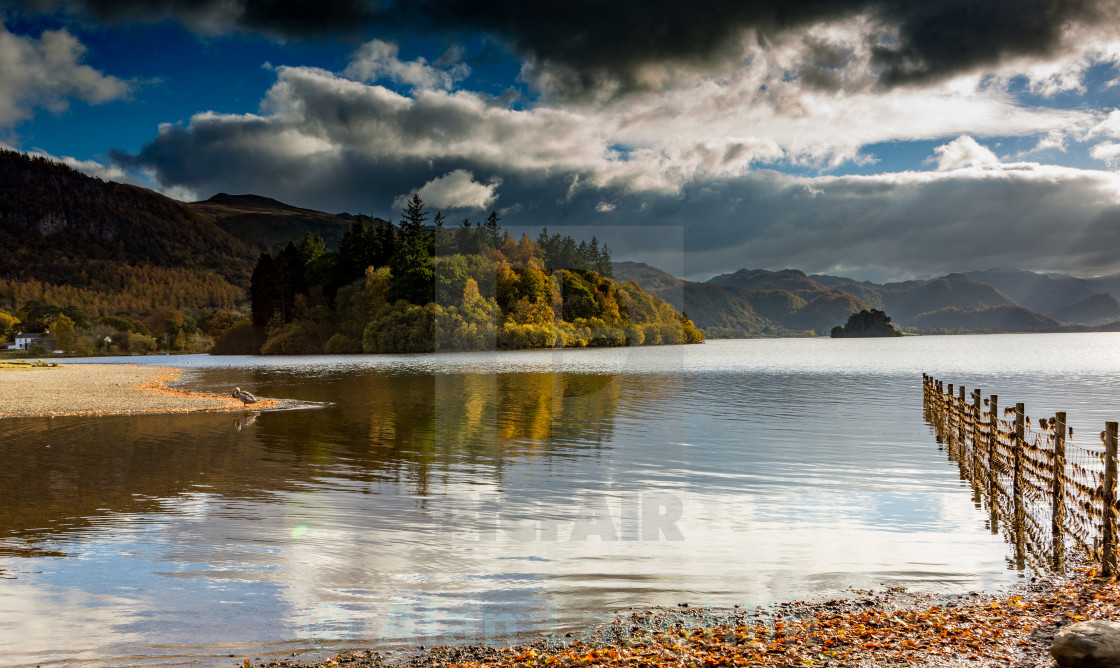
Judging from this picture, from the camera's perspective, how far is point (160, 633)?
6574 millimetres

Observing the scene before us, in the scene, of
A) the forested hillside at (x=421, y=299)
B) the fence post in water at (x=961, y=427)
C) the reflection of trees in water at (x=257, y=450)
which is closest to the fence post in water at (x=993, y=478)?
the fence post in water at (x=961, y=427)

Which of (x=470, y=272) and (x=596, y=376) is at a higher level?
(x=470, y=272)

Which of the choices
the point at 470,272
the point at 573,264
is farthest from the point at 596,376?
the point at 573,264

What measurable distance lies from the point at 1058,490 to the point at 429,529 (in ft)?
31.6

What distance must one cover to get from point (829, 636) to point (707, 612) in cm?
131

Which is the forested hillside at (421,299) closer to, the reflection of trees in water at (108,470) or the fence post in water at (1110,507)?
the reflection of trees in water at (108,470)

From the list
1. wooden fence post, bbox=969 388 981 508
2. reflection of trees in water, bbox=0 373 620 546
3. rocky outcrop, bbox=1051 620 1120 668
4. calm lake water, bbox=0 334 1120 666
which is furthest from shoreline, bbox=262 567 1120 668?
reflection of trees in water, bbox=0 373 620 546

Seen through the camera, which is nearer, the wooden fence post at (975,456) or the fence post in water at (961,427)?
the wooden fence post at (975,456)

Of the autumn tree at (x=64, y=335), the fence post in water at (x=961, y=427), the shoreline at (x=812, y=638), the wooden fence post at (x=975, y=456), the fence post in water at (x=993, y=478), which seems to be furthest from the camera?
the autumn tree at (x=64, y=335)

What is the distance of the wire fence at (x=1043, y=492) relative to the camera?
8.48 metres

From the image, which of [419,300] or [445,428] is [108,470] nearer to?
[445,428]

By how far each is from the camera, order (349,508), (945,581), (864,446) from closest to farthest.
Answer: (945,581) < (349,508) < (864,446)

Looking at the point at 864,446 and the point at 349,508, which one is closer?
Answer: the point at 349,508

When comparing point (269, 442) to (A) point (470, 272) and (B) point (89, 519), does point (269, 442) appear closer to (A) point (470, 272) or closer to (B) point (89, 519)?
(B) point (89, 519)
